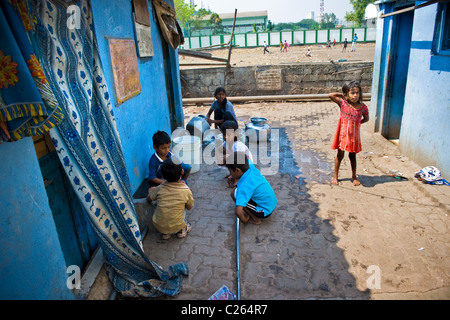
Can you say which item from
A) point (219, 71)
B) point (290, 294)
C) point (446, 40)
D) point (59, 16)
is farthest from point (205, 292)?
point (219, 71)

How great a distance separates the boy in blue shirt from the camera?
3680 mm

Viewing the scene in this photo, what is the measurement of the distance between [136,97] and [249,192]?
7.68 ft

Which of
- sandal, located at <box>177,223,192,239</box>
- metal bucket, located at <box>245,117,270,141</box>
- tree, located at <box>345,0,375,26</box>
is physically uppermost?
tree, located at <box>345,0,375,26</box>

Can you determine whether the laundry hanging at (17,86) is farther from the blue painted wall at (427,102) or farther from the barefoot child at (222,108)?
the blue painted wall at (427,102)

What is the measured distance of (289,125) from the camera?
29.2 feet

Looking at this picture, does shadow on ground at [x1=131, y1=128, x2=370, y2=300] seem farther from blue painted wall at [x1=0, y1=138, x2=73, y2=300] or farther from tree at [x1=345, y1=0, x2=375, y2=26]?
tree at [x1=345, y1=0, x2=375, y2=26]

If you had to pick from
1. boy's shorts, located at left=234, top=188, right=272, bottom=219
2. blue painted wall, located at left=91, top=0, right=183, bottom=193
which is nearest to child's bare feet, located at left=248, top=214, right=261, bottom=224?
boy's shorts, located at left=234, top=188, right=272, bottom=219

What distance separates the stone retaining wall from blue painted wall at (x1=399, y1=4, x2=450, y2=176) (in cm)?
741

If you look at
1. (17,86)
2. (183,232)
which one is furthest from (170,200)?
(17,86)

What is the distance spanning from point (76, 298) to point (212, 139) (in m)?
4.84

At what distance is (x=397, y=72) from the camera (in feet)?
22.4

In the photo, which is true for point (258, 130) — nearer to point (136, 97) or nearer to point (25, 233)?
point (136, 97)

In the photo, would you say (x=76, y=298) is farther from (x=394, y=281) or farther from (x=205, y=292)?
(x=394, y=281)
